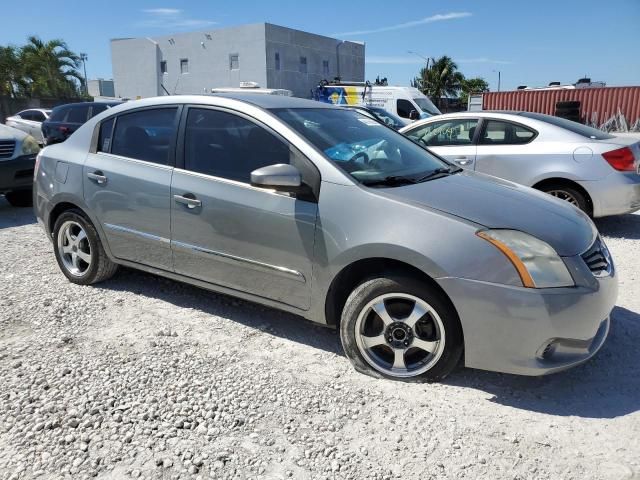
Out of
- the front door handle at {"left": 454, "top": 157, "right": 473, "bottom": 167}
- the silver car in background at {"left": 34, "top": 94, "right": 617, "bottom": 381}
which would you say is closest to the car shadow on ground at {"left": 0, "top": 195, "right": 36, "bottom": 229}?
the silver car in background at {"left": 34, "top": 94, "right": 617, "bottom": 381}

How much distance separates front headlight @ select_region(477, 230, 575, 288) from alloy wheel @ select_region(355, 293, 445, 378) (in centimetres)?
49

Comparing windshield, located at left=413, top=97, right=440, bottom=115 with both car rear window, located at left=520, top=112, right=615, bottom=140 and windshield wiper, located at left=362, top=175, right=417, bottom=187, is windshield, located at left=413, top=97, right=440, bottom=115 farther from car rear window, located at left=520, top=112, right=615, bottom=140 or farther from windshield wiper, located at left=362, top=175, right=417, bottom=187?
windshield wiper, located at left=362, top=175, right=417, bottom=187

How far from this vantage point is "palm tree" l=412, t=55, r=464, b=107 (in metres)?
47.2

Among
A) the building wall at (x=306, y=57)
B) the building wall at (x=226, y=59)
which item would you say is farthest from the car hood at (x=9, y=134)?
the building wall at (x=306, y=57)

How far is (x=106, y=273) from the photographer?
4449mm

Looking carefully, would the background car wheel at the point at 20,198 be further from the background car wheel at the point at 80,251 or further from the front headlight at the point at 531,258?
the front headlight at the point at 531,258

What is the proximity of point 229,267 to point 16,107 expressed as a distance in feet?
105

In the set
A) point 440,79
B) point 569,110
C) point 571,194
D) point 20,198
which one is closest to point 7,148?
point 20,198

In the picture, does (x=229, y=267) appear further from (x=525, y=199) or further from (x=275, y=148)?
(x=525, y=199)

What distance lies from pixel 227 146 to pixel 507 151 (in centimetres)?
Answer: 422

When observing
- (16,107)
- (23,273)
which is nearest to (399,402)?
(23,273)

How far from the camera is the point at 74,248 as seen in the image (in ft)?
14.7

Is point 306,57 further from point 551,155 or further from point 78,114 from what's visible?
point 551,155

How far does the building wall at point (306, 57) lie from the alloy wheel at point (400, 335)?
36318mm
